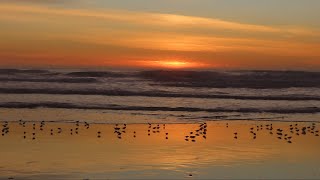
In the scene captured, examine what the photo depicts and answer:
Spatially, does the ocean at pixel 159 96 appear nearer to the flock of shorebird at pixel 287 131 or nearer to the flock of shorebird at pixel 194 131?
the flock of shorebird at pixel 194 131

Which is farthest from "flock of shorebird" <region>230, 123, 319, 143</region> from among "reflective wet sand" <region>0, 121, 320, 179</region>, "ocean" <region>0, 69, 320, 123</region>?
"ocean" <region>0, 69, 320, 123</region>

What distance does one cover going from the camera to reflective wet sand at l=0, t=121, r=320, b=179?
14.1 meters

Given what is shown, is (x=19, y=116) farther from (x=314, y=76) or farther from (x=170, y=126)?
(x=314, y=76)

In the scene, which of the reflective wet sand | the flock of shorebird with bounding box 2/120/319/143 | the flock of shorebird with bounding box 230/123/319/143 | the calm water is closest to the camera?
the reflective wet sand

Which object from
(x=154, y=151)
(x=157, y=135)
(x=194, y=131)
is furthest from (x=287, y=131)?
(x=154, y=151)

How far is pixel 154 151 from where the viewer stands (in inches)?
673

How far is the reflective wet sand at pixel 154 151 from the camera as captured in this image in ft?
46.3

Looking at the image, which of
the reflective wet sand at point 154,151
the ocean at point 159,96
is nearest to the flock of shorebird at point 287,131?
the reflective wet sand at point 154,151

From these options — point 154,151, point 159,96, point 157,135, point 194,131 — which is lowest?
point 154,151

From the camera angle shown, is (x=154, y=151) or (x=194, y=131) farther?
(x=194, y=131)

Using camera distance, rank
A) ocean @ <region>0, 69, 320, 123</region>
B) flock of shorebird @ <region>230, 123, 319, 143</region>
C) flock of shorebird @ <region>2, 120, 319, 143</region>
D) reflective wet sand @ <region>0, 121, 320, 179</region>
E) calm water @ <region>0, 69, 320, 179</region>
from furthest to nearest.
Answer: ocean @ <region>0, 69, 320, 123</region>
flock of shorebird @ <region>230, 123, 319, 143</region>
flock of shorebird @ <region>2, 120, 319, 143</region>
calm water @ <region>0, 69, 320, 179</region>
reflective wet sand @ <region>0, 121, 320, 179</region>

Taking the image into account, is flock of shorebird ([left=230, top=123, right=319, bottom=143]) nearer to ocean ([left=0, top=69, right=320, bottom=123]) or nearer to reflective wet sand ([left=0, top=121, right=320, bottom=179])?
reflective wet sand ([left=0, top=121, right=320, bottom=179])

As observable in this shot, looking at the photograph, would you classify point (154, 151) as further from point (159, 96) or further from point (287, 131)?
point (159, 96)

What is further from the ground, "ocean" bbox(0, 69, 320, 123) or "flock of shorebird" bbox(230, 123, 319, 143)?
"ocean" bbox(0, 69, 320, 123)
